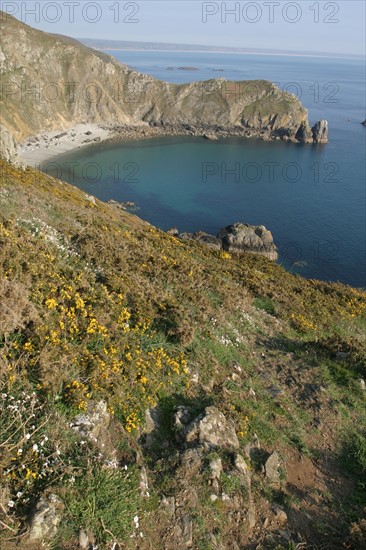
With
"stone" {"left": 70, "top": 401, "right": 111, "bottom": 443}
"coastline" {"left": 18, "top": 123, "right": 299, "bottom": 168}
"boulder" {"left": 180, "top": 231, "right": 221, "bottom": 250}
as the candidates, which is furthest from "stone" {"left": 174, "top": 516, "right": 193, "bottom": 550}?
"coastline" {"left": 18, "top": 123, "right": 299, "bottom": 168}

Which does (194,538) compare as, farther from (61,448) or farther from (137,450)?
(61,448)

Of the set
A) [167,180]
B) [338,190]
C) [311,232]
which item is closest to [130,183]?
[167,180]

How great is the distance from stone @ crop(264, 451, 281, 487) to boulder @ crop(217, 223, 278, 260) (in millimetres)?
49660

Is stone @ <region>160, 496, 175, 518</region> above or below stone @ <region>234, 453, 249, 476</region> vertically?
above

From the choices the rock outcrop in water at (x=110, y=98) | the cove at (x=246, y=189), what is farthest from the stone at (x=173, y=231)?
the rock outcrop in water at (x=110, y=98)

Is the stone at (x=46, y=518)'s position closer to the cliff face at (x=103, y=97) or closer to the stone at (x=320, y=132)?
the cliff face at (x=103, y=97)

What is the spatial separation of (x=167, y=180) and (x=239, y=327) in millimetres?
87747

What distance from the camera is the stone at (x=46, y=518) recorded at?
5.60 meters

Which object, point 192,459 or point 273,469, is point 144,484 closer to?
point 192,459

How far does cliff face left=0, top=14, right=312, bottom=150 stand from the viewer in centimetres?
13262

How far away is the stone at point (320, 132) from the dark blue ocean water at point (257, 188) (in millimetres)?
4366

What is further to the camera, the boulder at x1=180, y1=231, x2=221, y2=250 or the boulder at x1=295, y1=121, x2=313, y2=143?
the boulder at x1=295, y1=121, x2=313, y2=143

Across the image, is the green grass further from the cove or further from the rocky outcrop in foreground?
the rocky outcrop in foreground

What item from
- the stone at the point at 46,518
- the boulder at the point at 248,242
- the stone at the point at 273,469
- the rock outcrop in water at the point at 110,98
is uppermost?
the rock outcrop in water at the point at 110,98
